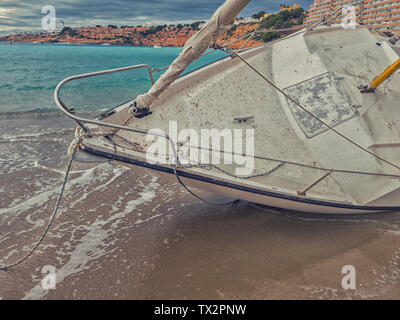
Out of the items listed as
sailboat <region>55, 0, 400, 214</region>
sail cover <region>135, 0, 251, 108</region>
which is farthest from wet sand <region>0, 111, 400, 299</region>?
sail cover <region>135, 0, 251, 108</region>

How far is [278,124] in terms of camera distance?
16.4ft

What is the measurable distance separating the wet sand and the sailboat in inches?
23.0

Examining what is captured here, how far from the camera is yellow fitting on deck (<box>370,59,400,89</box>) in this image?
4.36 meters

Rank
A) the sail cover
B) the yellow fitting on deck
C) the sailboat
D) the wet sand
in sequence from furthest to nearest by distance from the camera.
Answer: the yellow fitting on deck → the sailboat → the wet sand → the sail cover

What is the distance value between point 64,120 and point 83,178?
6748mm

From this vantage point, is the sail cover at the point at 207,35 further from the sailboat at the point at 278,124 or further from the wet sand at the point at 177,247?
the wet sand at the point at 177,247

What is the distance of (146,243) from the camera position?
4410 millimetres

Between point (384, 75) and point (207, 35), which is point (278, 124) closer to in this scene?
point (384, 75)

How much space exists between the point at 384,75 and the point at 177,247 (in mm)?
4236

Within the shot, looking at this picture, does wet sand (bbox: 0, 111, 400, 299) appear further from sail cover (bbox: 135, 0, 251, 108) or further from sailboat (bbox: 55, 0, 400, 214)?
sail cover (bbox: 135, 0, 251, 108)

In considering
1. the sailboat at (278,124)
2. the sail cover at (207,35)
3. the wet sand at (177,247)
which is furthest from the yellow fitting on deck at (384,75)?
the sail cover at (207,35)

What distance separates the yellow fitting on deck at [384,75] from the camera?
4359mm

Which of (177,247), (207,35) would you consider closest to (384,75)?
(207,35)
